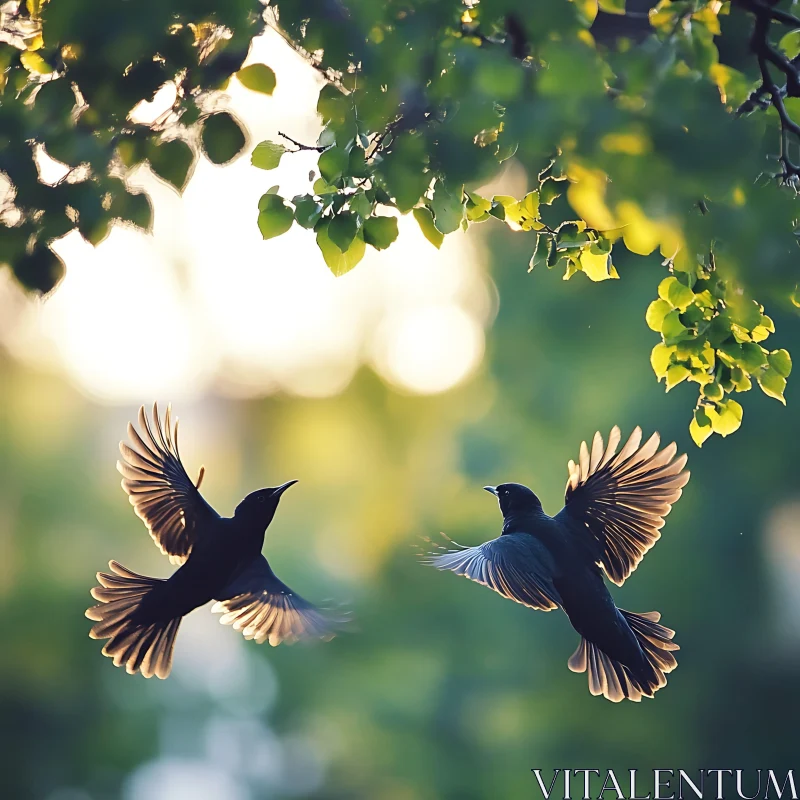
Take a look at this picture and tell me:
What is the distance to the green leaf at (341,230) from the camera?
1.60 m

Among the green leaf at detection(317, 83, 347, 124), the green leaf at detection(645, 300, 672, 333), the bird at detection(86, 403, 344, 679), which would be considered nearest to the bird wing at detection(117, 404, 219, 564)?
the bird at detection(86, 403, 344, 679)

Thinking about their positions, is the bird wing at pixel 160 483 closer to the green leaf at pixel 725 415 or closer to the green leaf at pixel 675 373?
the green leaf at pixel 675 373

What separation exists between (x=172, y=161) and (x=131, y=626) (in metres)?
1.00

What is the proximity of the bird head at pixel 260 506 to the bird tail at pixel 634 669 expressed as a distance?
0.74 metres

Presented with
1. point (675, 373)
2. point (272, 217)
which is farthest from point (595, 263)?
A: point (272, 217)

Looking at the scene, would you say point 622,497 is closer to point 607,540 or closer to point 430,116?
point 607,540

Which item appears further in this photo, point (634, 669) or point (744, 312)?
point (634, 669)

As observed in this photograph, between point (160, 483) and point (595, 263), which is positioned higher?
point (595, 263)

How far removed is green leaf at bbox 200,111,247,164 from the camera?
4.39 feet

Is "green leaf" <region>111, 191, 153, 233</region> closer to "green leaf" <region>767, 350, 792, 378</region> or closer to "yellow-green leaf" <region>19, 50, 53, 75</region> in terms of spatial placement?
"yellow-green leaf" <region>19, 50, 53, 75</region>

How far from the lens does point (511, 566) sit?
1801 mm

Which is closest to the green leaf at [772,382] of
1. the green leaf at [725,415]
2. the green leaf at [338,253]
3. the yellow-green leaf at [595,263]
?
the green leaf at [725,415]

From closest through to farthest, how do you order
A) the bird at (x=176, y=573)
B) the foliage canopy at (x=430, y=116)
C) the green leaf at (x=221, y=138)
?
the foliage canopy at (x=430, y=116) < the green leaf at (x=221, y=138) < the bird at (x=176, y=573)

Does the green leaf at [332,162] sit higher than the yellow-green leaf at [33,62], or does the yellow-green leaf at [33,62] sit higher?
the yellow-green leaf at [33,62]
